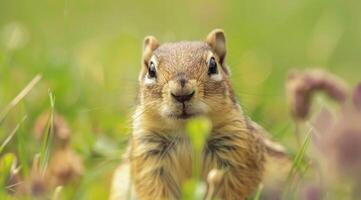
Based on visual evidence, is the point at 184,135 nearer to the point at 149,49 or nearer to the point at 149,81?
the point at 149,81

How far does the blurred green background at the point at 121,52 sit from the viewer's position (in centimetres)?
500

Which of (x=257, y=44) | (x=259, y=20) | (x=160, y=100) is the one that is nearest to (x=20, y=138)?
(x=160, y=100)

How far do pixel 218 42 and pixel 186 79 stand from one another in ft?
2.13

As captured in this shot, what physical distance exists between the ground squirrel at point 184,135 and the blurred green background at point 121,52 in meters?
0.24

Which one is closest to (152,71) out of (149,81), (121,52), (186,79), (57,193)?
(149,81)

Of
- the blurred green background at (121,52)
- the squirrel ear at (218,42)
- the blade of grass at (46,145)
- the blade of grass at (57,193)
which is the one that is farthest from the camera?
the blurred green background at (121,52)

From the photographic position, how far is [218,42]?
171 inches

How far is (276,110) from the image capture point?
6.13 metres

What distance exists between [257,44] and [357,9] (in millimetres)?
1580

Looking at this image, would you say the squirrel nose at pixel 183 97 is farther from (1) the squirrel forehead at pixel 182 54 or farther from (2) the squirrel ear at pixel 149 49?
(2) the squirrel ear at pixel 149 49

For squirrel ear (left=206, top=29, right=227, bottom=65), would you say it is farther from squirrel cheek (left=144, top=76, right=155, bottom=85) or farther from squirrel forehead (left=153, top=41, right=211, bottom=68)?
squirrel cheek (left=144, top=76, right=155, bottom=85)

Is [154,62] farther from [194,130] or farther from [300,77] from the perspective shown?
[194,130]

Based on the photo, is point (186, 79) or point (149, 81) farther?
point (149, 81)

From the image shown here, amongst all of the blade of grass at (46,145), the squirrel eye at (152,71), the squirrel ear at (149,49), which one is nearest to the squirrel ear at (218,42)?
the squirrel ear at (149,49)
